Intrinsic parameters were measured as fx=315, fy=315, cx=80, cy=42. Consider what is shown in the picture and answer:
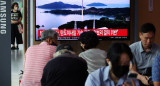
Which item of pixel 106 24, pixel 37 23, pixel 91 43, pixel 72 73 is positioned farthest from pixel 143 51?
pixel 37 23

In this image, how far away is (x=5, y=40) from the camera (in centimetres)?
454

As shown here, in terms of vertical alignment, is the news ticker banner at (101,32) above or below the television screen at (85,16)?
below

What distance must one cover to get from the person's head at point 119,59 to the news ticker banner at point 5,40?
2831 millimetres

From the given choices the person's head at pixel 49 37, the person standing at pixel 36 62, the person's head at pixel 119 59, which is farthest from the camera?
the person's head at pixel 49 37

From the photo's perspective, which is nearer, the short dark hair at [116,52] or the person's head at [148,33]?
the short dark hair at [116,52]

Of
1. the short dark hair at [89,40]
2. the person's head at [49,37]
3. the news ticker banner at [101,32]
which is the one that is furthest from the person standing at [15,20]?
the short dark hair at [89,40]

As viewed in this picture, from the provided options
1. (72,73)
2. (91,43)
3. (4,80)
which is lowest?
(4,80)

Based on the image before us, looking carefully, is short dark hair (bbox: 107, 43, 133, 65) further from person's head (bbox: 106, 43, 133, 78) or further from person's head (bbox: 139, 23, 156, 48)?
person's head (bbox: 139, 23, 156, 48)

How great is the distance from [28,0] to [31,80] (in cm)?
263

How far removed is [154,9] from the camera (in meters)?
5.70

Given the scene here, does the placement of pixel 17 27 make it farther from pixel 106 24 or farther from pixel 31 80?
pixel 31 80

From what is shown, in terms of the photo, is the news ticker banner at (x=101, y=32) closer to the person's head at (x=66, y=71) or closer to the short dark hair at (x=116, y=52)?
the person's head at (x=66, y=71)

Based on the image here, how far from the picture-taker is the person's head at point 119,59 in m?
1.91

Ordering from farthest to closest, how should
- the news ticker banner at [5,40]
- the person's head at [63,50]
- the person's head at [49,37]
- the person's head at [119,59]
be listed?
the news ticker banner at [5,40]
the person's head at [49,37]
the person's head at [63,50]
the person's head at [119,59]
